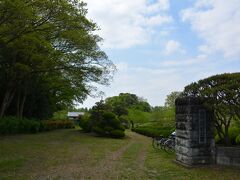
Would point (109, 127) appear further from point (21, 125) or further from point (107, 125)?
point (21, 125)

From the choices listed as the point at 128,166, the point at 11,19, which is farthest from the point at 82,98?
the point at 128,166

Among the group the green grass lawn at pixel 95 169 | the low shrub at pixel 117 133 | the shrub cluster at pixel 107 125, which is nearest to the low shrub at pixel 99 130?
the shrub cluster at pixel 107 125

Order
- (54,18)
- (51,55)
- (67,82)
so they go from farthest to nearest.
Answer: (67,82) < (51,55) < (54,18)

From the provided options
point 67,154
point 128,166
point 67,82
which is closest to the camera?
point 128,166

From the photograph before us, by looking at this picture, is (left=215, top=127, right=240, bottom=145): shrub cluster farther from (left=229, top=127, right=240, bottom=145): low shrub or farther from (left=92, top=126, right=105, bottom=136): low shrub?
(left=92, top=126, right=105, bottom=136): low shrub

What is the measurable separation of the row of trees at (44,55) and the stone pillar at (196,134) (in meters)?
8.97

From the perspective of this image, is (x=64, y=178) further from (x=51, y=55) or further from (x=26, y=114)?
(x=26, y=114)

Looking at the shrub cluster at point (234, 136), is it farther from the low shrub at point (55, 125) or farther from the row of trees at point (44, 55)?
the low shrub at point (55, 125)

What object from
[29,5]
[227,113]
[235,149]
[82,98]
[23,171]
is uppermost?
[29,5]

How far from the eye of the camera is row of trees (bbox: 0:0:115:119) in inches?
662

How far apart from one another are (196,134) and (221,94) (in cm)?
168

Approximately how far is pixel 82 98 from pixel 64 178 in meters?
29.5

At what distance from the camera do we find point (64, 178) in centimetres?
903

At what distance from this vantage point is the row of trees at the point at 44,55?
16.8m
